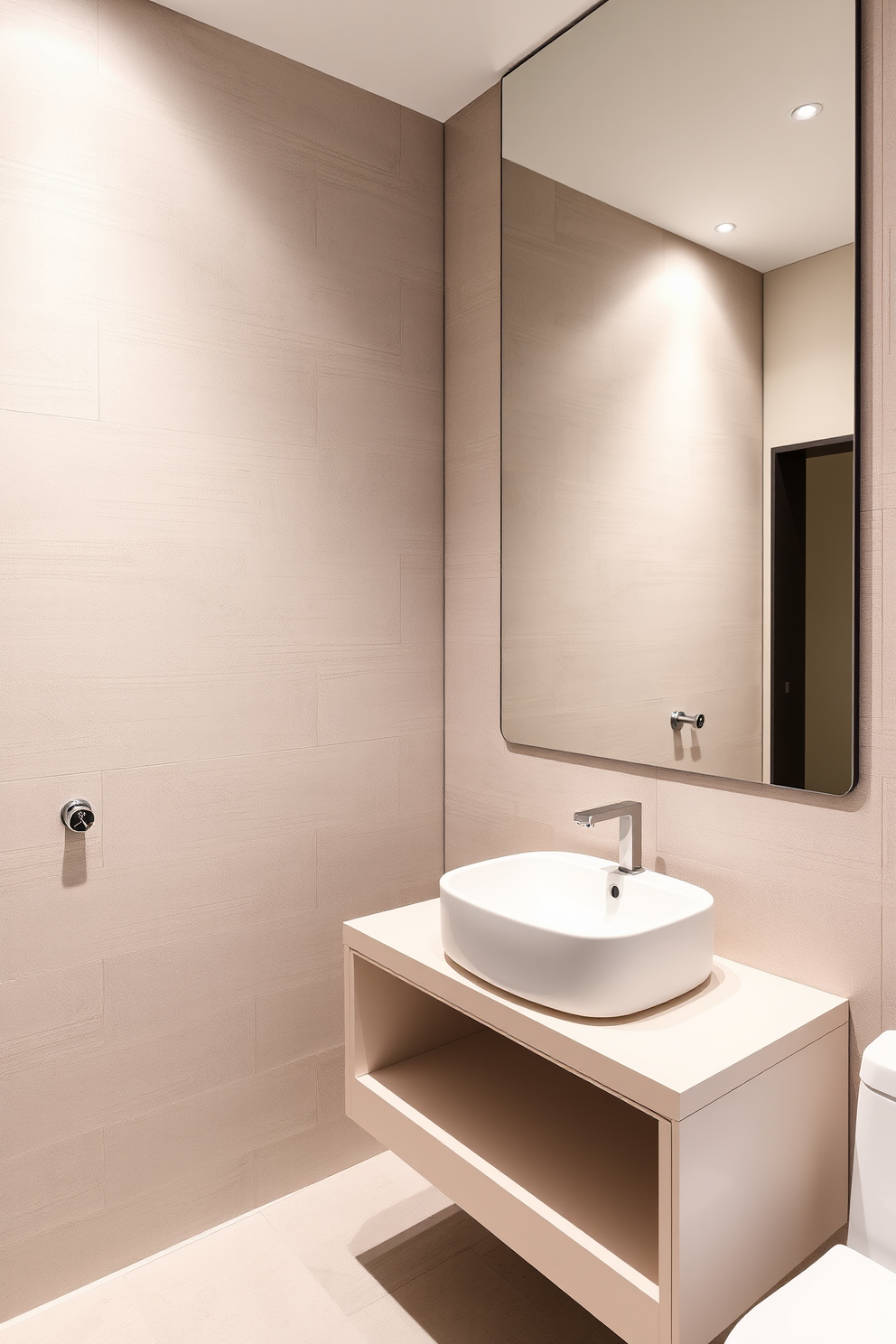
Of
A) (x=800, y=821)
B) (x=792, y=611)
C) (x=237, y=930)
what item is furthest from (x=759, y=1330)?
(x=237, y=930)

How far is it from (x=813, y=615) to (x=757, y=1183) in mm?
834

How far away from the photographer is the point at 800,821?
4.68 ft

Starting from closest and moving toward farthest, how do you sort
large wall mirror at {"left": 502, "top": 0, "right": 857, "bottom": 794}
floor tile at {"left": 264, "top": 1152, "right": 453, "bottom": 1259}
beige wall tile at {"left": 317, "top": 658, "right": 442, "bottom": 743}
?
large wall mirror at {"left": 502, "top": 0, "right": 857, "bottom": 794} → floor tile at {"left": 264, "top": 1152, "right": 453, "bottom": 1259} → beige wall tile at {"left": 317, "top": 658, "right": 442, "bottom": 743}

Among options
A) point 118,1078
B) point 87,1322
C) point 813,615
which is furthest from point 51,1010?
point 813,615

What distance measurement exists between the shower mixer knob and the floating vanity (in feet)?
1.76

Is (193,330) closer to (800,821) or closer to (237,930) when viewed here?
(237,930)

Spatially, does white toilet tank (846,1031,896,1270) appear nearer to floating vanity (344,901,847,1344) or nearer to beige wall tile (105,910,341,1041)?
floating vanity (344,901,847,1344)

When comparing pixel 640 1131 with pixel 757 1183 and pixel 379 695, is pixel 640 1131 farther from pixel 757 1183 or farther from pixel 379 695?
pixel 379 695

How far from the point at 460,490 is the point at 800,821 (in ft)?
3.63

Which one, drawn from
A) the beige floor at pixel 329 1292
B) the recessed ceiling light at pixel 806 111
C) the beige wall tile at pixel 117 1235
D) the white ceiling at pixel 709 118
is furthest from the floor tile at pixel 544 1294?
the recessed ceiling light at pixel 806 111

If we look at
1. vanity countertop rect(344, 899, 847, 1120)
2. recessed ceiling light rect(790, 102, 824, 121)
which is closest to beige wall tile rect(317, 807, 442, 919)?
vanity countertop rect(344, 899, 847, 1120)

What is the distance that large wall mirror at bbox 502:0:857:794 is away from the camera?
1368 millimetres

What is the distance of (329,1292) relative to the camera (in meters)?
1.69

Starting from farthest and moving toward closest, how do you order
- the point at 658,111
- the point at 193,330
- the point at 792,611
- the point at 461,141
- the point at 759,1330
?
1. the point at 461,141
2. the point at 193,330
3. the point at 658,111
4. the point at 792,611
5. the point at 759,1330
